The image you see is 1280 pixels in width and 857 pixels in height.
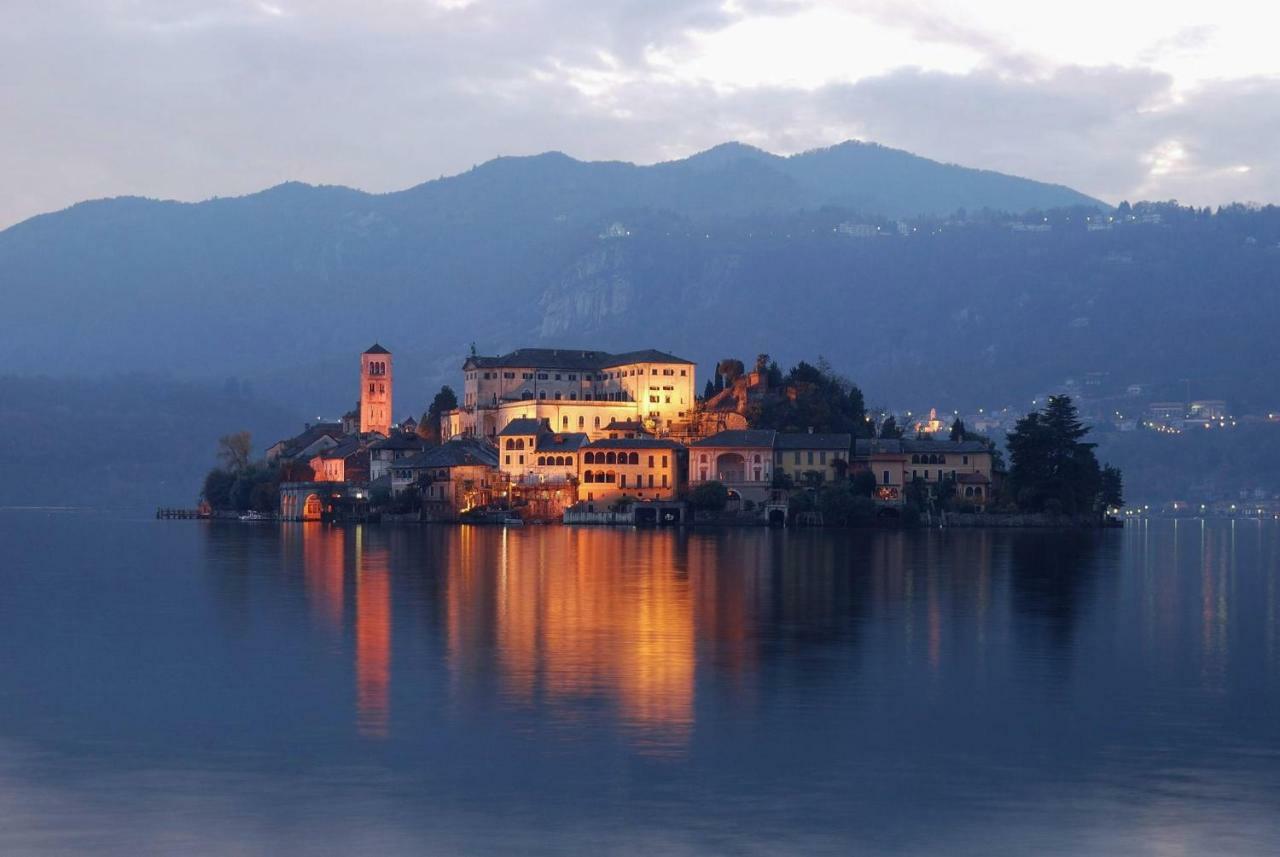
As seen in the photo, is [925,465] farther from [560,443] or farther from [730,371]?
[730,371]

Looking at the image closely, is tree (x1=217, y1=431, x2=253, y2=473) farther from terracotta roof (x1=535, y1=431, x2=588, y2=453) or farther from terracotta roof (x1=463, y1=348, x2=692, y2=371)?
terracotta roof (x1=535, y1=431, x2=588, y2=453)

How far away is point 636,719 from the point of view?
28125 millimetres

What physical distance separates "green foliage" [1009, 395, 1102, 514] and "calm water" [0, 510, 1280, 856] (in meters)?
55.1

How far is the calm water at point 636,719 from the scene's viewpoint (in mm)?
21094

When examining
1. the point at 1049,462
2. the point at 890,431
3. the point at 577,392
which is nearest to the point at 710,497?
the point at 890,431

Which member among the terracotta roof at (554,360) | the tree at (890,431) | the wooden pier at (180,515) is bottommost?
the wooden pier at (180,515)

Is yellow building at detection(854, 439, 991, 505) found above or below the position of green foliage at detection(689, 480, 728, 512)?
above

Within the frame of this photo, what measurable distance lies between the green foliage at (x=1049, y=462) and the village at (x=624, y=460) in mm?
2545

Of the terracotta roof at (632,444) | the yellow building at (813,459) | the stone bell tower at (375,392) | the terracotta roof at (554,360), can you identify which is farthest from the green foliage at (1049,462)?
the stone bell tower at (375,392)

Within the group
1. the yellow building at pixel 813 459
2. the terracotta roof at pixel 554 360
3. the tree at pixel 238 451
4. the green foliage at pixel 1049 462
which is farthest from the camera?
the tree at pixel 238 451

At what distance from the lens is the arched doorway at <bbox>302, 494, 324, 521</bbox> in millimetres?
136375

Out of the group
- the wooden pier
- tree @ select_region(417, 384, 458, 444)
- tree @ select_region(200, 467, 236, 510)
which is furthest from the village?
the wooden pier

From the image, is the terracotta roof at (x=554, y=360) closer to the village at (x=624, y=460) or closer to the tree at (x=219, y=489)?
the village at (x=624, y=460)

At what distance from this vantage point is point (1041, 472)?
374 ft
